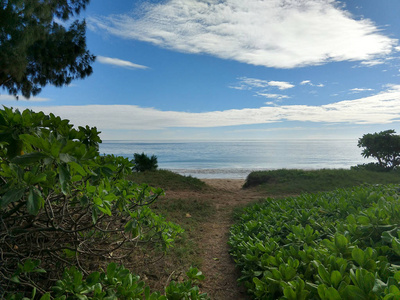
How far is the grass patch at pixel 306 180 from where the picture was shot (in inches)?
361

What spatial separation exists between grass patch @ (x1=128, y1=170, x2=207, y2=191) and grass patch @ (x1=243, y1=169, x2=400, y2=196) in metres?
2.63

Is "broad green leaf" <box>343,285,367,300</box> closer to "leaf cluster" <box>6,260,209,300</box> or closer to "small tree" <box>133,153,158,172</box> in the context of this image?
"leaf cluster" <box>6,260,209,300</box>

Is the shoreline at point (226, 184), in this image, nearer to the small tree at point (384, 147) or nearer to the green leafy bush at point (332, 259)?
the small tree at point (384, 147)

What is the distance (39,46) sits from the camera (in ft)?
37.1

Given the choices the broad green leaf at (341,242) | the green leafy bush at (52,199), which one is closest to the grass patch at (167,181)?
the green leafy bush at (52,199)

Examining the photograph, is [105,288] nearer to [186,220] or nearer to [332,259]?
[332,259]

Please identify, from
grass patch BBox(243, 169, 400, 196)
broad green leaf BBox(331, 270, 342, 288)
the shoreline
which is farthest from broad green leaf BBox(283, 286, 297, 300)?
the shoreline

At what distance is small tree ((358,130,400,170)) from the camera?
14516mm

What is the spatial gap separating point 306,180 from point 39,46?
40.1 ft

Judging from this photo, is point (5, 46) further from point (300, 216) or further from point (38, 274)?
point (300, 216)

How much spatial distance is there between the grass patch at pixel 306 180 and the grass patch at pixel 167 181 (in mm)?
2632

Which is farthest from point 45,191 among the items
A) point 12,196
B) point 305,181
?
point 305,181

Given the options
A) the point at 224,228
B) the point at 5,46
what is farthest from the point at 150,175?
the point at 5,46

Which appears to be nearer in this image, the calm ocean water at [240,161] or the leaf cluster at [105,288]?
the leaf cluster at [105,288]
